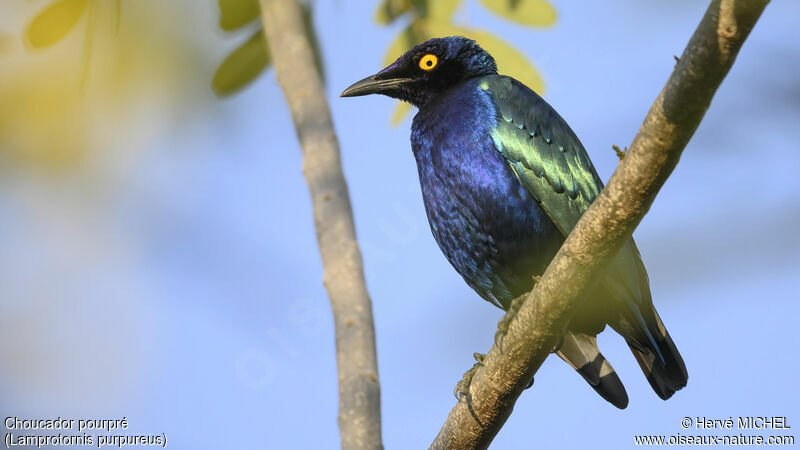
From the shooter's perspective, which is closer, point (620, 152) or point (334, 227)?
point (620, 152)

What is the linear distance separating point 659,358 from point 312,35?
8.80ft

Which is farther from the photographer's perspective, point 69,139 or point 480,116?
point 480,116

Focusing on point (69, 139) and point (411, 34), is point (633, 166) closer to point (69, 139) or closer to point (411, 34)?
point (411, 34)

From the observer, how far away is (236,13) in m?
4.72

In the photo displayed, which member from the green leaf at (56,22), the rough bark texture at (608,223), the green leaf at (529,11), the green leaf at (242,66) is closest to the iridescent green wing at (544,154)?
the green leaf at (529,11)

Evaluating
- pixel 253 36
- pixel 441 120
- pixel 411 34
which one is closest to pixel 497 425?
pixel 441 120

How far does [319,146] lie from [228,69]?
2.53ft

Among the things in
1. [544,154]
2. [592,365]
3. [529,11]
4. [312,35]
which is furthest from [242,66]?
[592,365]

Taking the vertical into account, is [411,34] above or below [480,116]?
above

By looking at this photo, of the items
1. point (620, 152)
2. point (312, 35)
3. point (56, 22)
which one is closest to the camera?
point (620, 152)

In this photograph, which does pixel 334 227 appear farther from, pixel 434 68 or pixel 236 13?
pixel 434 68

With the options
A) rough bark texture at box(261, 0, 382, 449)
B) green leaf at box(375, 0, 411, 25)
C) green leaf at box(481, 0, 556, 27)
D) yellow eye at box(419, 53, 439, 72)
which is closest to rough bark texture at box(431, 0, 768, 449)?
rough bark texture at box(261, 0, 382, 449)

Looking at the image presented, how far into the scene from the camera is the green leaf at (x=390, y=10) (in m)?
4.80

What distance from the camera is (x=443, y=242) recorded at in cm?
485
